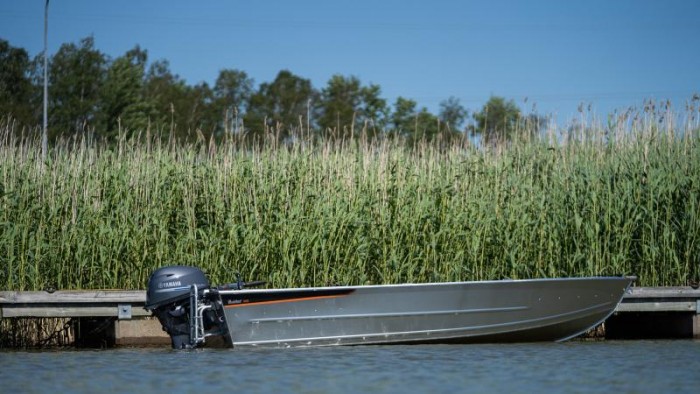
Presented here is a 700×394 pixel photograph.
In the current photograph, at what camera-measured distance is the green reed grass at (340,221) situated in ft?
40.4

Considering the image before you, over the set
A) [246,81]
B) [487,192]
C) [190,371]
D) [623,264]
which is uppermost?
[246,81]

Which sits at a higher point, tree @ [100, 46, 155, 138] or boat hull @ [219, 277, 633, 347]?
tree @ [100, 46, 155, 138]

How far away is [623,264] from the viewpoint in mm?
12414

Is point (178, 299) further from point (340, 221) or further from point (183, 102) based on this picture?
point (183, 102)

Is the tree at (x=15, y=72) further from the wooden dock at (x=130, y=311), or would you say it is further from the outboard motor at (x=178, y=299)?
the outboard motor at (x=178, y=299)

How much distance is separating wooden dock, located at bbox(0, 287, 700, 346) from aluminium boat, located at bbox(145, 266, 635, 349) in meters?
0.57

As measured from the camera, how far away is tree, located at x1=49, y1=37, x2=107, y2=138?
5884cm

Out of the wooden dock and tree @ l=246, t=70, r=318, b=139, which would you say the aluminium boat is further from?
tree @ l=246, t=70, r=318, b=139

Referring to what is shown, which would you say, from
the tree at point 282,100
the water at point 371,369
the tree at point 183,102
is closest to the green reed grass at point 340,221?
the water at point 371,369

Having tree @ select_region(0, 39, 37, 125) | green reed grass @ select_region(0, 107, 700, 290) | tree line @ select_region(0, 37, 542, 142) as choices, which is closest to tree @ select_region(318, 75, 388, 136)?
tree line @ select_region(0, 37, 542, 142)

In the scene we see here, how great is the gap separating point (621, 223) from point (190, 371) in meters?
5.59

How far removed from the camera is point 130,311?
11.5 m

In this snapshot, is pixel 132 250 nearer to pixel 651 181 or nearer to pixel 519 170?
pixel 519 170

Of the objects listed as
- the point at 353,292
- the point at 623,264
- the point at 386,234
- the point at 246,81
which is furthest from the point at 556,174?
the point at 246,81
